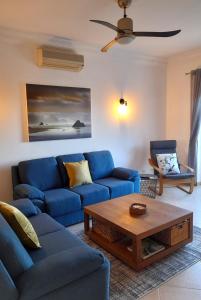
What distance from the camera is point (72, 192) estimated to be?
3252mm

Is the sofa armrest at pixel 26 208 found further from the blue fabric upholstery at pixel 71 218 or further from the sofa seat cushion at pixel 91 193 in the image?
the sofa seat cushion at pixel 91 193

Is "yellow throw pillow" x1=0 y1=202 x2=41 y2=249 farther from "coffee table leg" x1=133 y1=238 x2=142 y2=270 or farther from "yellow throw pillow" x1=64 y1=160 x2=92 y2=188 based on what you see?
"yellow throw pillow" x1=64 y1=160 x2=92 y2=188

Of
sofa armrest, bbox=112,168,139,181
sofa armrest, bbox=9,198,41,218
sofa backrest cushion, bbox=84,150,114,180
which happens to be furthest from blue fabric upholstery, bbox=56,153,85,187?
sofa armrest, bbox=9,198,41,218

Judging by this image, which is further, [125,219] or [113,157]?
[113,157]

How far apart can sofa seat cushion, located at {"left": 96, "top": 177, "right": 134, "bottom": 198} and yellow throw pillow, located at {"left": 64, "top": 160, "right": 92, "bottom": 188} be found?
269mm

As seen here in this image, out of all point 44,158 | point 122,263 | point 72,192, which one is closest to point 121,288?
point 122,263

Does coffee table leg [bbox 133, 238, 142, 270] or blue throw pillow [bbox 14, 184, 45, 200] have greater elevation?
blue throw pillow [bbox 14, 184, 45, 200]

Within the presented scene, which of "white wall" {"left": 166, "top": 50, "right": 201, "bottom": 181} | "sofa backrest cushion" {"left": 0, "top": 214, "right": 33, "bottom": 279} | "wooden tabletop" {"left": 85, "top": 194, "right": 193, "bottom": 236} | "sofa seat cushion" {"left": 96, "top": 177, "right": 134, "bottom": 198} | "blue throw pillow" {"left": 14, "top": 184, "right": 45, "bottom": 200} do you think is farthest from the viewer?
"white wall" {"left": 166, "top": 50, "right": 201, "bottom": 181}

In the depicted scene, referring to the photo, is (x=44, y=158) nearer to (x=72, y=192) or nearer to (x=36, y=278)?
(x=72, y=192)

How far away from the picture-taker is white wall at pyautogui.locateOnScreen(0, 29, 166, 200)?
135 inches

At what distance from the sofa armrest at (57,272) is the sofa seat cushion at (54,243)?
299mm

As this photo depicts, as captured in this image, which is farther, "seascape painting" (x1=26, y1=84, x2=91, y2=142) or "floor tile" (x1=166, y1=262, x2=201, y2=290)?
"seascape painting" (x1=26, y1=84, x2=91, y2=142)

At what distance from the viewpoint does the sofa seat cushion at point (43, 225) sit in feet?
7.07

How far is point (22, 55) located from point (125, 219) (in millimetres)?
2695
